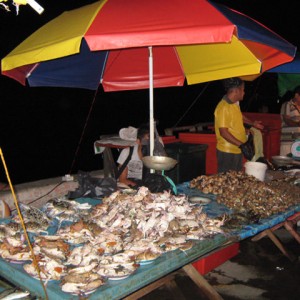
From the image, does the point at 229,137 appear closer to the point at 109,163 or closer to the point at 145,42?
the point at 109,163

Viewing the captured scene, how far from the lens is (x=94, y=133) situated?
40.2m

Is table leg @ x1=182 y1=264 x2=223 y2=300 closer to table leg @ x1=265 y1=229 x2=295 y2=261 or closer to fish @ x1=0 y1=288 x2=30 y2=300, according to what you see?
fish @ x1=0 y1=288 x2=30 y2=300

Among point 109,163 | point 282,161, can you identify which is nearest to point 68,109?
point 109,163

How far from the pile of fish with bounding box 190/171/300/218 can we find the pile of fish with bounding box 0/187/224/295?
626mm

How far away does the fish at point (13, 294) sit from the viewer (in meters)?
2.15

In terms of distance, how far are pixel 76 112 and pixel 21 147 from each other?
1764 centimetres

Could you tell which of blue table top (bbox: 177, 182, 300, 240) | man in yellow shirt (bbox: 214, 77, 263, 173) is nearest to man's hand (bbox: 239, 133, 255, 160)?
man in yellow shirt (bbox: 214, 77, 263, 173)

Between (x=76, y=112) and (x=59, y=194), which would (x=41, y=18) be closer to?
(x=76, y=112)

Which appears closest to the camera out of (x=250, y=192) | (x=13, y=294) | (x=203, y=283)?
(x=13, y=294)

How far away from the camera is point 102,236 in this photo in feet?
8.85

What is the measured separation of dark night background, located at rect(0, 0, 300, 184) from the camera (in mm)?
26047

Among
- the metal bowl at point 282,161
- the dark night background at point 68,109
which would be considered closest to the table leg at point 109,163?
the metal bowl at point 282,161

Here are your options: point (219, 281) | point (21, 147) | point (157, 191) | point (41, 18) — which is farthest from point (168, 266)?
point (41, 18)

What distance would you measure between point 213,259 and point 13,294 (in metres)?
2.68
